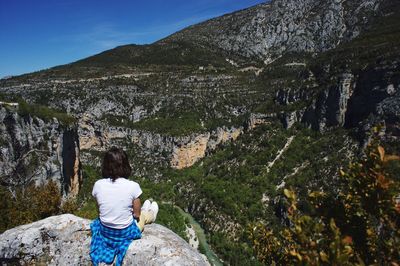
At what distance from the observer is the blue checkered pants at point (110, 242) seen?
7.80 m

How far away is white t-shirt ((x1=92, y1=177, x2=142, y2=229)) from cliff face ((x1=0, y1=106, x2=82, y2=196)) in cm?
2364

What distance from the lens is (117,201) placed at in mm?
8180

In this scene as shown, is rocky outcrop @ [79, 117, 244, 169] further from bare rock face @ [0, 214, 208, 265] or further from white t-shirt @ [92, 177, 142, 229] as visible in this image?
white t-shirt @ [92, 177, 142, 229]

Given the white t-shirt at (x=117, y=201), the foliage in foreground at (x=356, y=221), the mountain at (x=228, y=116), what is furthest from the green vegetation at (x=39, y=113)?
the foliage in foreground at (x=356, y=221)

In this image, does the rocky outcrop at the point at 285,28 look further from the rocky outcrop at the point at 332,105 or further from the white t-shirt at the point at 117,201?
the white t-shirt at the point at 117,201

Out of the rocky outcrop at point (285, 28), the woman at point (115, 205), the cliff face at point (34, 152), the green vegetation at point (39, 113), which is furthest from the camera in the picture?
the rocky outcrop at point (285, 28)

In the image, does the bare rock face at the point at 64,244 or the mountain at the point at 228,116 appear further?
the mountain at the point at 228,116

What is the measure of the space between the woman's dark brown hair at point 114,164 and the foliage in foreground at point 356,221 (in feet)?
11.6

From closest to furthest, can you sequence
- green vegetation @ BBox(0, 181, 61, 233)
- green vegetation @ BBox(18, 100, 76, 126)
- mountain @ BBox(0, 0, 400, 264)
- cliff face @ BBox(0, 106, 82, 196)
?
green vegetation @ BBox(0, 181, 61, 233), cliff face @ BBox(0, 106, 82, 196), green vegetation @ BBox(18, 100, 76, 126), mountain @ BBox(0, 0, 400, 264)

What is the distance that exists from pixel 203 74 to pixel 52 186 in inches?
3664

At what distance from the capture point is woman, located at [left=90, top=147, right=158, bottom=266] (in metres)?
8.09

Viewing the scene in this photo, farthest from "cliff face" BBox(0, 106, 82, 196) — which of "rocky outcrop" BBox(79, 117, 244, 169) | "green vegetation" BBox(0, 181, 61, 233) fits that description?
"rocky outcrop" BBox(79, 117, 244, 169)

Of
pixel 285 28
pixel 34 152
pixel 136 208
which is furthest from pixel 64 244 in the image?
pixel 285 28

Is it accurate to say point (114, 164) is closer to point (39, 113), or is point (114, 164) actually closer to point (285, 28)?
point (39, 113)
